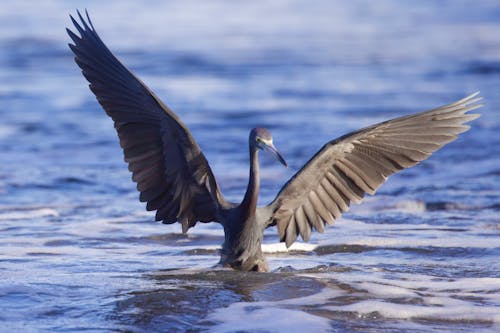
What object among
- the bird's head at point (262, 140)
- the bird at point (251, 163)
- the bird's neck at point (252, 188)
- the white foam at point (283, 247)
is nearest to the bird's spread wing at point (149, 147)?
the bird at point (251, 163)

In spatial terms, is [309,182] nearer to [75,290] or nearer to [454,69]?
[75,290]

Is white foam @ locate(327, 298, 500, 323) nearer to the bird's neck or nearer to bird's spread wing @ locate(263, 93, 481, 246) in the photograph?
the bird's neck

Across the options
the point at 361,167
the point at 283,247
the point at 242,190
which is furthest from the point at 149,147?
the point at 242,190

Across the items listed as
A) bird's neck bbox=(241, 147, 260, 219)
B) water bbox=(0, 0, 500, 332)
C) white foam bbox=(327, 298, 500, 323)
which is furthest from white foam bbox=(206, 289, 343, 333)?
bird's neck bbox=(241, 147, 260, 219)

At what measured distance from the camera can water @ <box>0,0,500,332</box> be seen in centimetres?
582

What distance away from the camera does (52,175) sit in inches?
425

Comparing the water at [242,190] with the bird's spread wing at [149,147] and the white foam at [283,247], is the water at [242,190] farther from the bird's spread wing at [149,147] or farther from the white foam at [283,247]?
the bird's spread wing at [149,147]

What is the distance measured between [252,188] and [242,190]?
3440 mm

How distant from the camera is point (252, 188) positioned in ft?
21.7

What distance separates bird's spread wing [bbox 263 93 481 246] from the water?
1.19 feet

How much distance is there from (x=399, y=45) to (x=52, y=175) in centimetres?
1239

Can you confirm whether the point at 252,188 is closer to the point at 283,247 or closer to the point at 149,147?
the point at 149,147

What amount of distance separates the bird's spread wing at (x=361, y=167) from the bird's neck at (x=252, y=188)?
0.96 ft

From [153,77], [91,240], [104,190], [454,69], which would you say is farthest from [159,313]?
[454,69]
